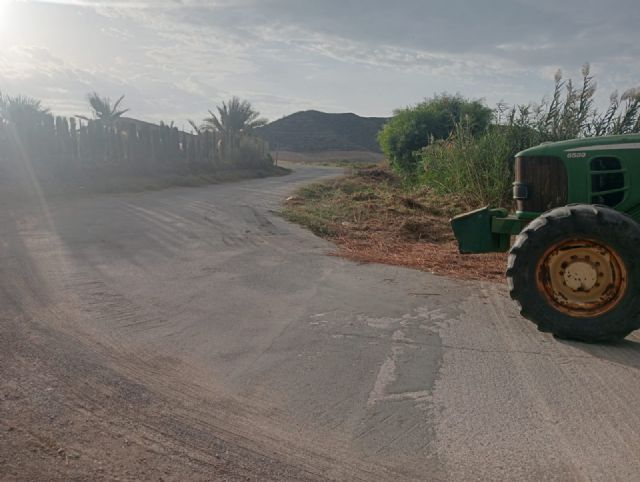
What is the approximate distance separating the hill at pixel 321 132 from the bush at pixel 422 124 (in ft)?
191

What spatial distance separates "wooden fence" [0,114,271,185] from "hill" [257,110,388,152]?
187 ft

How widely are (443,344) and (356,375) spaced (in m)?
0.91

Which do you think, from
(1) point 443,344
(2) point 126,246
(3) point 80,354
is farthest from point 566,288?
(2) point 126,246

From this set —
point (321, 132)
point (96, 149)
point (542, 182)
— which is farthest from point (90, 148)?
point (321, 132)

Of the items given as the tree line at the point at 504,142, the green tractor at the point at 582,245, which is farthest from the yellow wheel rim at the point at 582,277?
the tree line at the point at 504,142

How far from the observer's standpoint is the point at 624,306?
4.17 m

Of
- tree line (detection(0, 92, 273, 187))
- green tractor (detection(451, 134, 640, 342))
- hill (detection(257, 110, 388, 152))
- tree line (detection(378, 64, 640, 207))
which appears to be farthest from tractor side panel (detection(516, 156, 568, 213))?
hill (detection(257, 110, 388, 152))

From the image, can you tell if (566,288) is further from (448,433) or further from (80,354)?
(80,354)

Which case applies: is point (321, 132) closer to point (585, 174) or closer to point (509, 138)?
point (509, 138)

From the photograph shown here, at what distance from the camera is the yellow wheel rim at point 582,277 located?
4.26m

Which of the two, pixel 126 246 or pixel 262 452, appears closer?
pixel 262 452

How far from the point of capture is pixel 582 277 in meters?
4.37

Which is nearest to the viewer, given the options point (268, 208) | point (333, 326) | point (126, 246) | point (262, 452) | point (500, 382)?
point (262, 452)

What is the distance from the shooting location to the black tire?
4.14 m
